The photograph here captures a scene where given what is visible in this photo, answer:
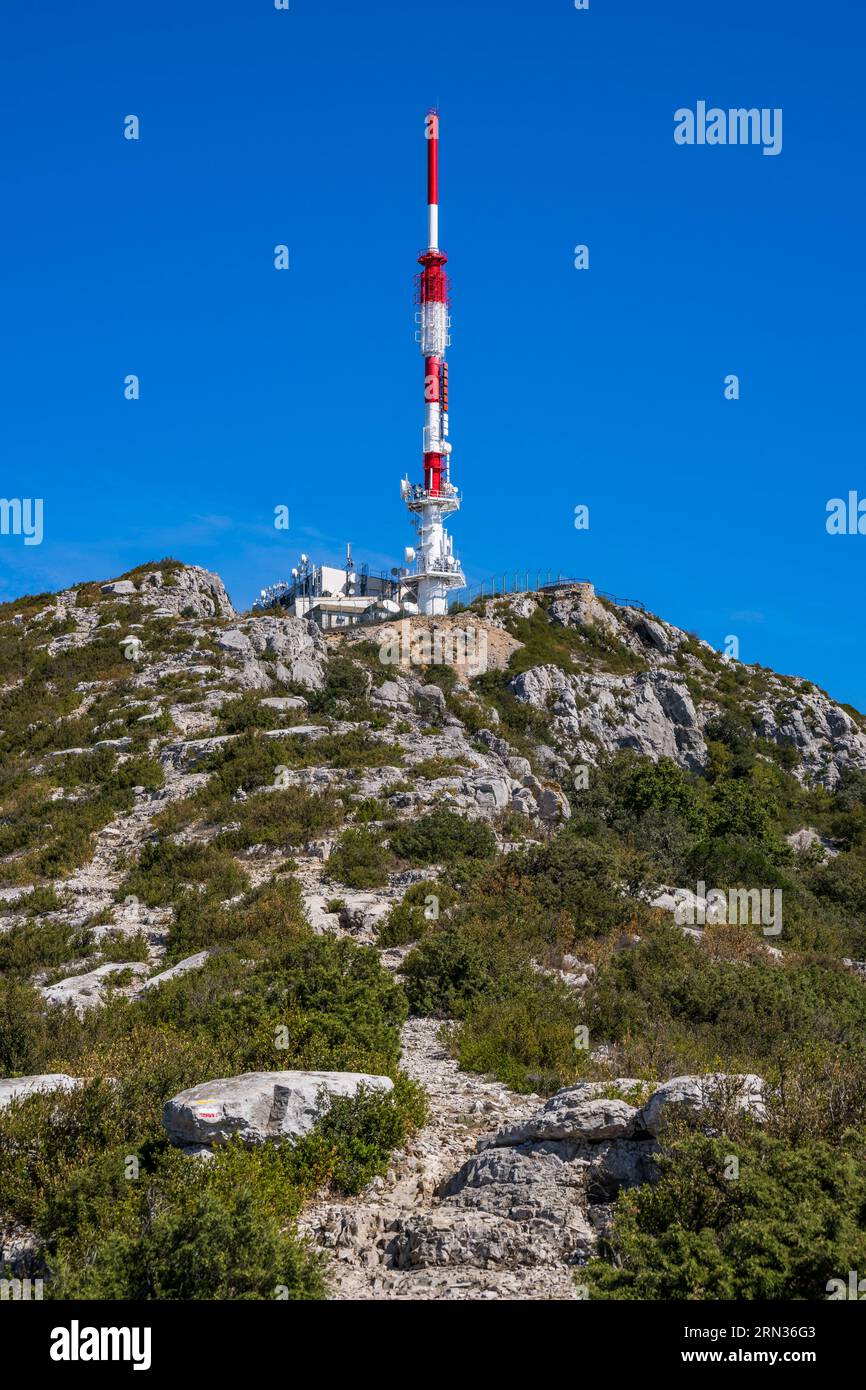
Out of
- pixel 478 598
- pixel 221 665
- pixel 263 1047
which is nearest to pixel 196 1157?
pixel 263 1047

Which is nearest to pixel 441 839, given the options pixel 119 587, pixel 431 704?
pixel 431 704

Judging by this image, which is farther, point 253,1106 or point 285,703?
point 285,703

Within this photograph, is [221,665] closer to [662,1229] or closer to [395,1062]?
[395,1062]

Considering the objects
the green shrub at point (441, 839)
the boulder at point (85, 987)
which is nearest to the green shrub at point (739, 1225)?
the boulder at point (85, 987)

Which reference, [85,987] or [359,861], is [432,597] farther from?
[85,987]
